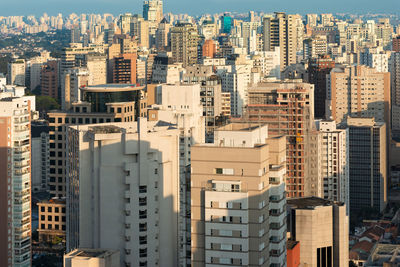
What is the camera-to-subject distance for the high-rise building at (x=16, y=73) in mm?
73250

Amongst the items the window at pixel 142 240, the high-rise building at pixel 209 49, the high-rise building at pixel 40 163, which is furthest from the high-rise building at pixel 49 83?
the window at pixel 142 240

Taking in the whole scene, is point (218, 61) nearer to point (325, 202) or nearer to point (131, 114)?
point (131, 114)

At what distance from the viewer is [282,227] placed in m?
16.7

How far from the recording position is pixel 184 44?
74.6 metres

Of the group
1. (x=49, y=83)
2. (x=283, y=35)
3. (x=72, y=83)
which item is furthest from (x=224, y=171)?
(x=283, y=35)

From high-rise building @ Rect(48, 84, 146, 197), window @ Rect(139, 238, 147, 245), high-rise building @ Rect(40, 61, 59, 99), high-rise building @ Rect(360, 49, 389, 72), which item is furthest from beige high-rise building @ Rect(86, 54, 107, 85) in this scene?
window @ Rect(139, 238, 147, 245)

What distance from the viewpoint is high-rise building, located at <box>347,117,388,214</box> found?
4259 cm

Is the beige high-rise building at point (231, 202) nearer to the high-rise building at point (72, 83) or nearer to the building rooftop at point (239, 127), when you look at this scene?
the building rooftop at point (239, 127)

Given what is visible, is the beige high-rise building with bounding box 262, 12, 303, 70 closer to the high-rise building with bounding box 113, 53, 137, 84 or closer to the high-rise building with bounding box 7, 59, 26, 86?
the high-rise building with bounding box 113, 53, 137, 84

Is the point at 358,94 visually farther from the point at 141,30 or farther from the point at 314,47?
the point at 141,30

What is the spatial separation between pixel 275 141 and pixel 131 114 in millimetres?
18403

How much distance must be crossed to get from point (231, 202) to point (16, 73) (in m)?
59.8

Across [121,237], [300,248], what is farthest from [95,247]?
[300,248]

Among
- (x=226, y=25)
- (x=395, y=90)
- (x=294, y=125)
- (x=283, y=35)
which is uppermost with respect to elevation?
(x=226, y=25)
